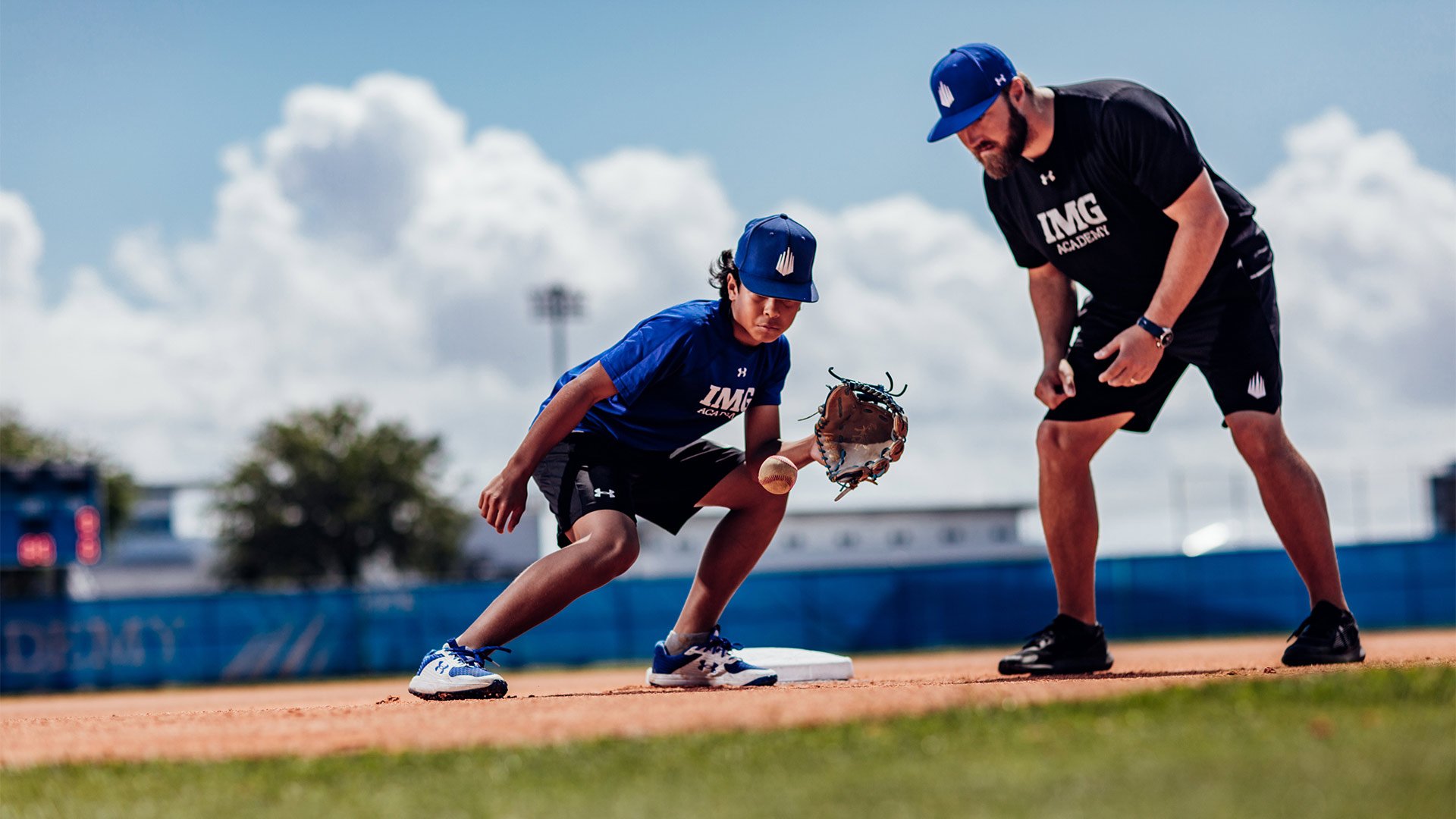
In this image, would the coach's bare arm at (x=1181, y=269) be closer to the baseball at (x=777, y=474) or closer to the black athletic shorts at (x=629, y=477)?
the baseball at (x=777, y=474)

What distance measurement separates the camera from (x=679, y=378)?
5.33 metres

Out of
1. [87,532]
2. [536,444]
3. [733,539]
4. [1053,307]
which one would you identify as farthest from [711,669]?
[87,532]

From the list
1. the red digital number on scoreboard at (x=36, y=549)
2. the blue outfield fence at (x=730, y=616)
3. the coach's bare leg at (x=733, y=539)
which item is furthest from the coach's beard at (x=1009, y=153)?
the red digital number on scoreboard at (x=36, y=549)

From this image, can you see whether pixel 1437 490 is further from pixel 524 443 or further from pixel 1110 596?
pixel 524 443

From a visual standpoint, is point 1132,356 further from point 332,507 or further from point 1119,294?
point 332,507

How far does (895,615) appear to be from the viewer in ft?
77.9

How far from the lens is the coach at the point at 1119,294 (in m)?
4.95

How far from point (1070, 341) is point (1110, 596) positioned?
63.5ft

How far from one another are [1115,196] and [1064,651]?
170 cm

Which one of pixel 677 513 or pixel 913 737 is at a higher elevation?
pixel 677 513

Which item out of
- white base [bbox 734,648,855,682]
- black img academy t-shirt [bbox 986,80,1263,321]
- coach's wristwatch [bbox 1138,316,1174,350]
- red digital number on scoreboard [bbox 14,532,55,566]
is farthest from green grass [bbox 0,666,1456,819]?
red digital number on scoreboard [bbox 14,532,55,566]

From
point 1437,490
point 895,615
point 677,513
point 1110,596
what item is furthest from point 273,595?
point 1437,490

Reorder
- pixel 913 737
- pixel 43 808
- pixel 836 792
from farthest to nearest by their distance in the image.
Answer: pixel 913 737, pixel 43 808, pixel 836 792

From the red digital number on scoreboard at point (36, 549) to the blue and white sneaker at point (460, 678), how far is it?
17.6m
